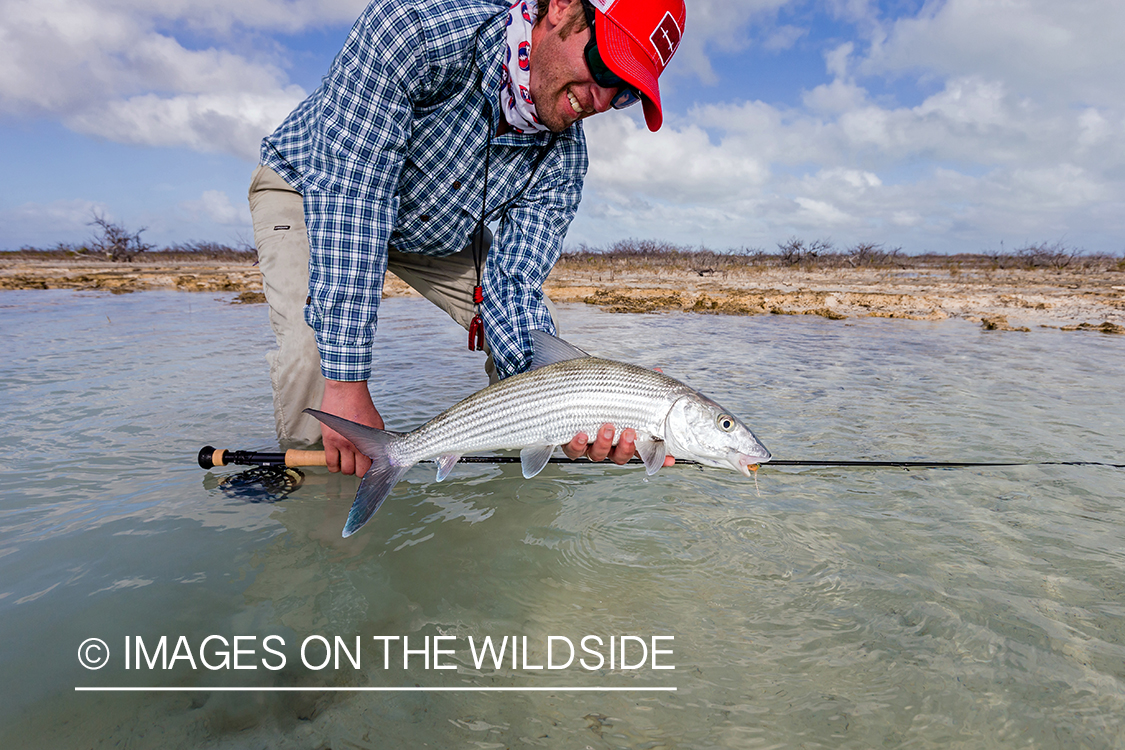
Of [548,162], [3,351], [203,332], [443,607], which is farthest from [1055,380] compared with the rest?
[3,351]

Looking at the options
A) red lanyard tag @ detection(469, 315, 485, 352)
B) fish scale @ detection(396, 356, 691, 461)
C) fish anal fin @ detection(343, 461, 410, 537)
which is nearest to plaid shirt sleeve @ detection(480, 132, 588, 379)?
red lanyard tag @ detection(469, 315, 485, 352)

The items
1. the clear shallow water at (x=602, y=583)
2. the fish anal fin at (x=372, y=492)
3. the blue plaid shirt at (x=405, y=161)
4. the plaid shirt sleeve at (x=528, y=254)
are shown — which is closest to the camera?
the clear shallow water at (x=602, y=583)

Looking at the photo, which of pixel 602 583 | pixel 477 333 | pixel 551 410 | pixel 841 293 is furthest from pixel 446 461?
pixel 841 293

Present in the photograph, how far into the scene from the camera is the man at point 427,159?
3.13 m

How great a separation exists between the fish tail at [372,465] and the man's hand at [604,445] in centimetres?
86

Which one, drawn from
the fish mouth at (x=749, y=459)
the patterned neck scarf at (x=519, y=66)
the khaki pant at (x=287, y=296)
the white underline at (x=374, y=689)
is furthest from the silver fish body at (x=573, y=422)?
the patterned neck scarf at (x=519, y=66)

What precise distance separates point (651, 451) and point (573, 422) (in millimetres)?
428

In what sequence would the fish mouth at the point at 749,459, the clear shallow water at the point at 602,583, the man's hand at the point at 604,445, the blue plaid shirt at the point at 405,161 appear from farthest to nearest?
the blue plaid shirt at the point at 405,161 → the man's hand at the point at 604,445 → the fish mouth at the point at 749,459 → the clear shallow water at the point at 602,583

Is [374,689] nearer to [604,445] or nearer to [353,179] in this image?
[604,445]

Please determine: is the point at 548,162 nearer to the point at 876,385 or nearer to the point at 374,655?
the point at 374,655

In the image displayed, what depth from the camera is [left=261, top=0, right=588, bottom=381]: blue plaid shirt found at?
315 centimetres

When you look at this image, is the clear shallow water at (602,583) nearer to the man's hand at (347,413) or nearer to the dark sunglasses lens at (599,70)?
the man's hand at (347,413)

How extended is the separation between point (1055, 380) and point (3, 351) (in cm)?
1315

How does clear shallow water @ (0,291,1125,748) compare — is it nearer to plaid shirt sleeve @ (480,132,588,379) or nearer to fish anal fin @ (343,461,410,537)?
fish anal fin @ (343,461,410,537)
